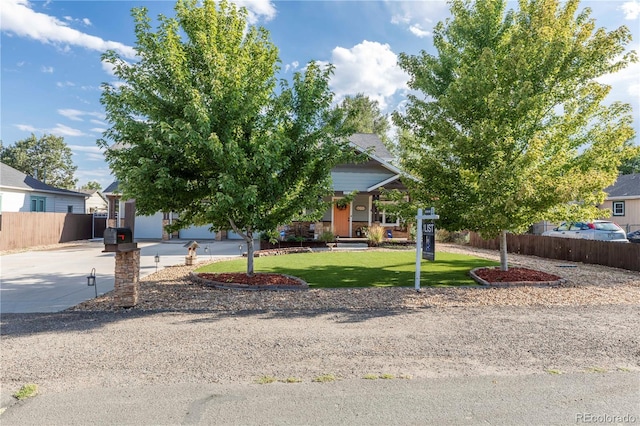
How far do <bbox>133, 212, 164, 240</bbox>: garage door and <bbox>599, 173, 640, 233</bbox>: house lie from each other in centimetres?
3062

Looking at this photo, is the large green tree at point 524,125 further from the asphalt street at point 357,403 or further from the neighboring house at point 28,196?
the neighboring house at point 28,196

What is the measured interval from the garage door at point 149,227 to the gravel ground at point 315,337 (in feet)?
53.7

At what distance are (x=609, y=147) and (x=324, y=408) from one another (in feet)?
32.8

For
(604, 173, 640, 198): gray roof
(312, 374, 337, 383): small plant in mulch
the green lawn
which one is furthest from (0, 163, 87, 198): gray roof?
(604, 173, 640, 198): gray roof

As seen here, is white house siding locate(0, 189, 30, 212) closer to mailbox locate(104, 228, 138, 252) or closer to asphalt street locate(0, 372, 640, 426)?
mailbox locate(104, 228, 138, 252)

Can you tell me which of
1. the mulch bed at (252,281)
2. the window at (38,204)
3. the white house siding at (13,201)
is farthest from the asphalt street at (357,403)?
the window at (38,204)

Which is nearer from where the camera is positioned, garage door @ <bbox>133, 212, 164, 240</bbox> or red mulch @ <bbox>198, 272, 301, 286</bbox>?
red mulch @ <bbox>198, 272, 301, 286</bbox>

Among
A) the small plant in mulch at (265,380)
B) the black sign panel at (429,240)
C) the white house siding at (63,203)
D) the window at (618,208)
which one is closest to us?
the small plant in mulch at (265,380)

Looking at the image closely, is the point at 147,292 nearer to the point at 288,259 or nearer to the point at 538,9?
the point at 288,259

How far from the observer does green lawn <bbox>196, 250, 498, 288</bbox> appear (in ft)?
31.4

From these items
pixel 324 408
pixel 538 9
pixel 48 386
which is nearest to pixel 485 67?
pixel 538 9

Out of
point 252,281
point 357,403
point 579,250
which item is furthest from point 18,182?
Answer: point 579,250

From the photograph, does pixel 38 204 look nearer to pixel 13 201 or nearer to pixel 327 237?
pixel 13 201

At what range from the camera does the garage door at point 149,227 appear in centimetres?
2336
